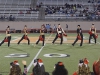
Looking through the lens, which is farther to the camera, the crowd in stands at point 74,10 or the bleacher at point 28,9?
the crowd in stands at point 74,10

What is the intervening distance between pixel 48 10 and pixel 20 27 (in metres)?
7.25

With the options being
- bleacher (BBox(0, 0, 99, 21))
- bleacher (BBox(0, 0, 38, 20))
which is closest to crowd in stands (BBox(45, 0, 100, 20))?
bleacher (BBox(0, 0, 99, 21))

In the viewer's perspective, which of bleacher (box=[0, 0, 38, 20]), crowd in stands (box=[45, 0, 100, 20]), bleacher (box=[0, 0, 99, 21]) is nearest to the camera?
bleacher (box=[0, 0, 99, 21])

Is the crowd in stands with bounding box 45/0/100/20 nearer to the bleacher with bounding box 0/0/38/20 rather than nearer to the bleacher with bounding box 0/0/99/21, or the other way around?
the bleacher with bounding box 0/0/99/21

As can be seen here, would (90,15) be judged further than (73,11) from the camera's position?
No

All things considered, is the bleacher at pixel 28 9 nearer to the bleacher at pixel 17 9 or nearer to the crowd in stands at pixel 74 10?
the bleacher at pixel 17 9

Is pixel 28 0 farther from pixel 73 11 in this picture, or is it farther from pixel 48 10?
pixel 73 11

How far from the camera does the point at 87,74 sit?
662 cm

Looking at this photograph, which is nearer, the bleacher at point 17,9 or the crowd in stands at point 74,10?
the crowd in stands at point 74,10

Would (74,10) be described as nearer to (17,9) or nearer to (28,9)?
(28,9)

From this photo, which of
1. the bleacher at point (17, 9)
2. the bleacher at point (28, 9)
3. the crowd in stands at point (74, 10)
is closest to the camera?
the bleacher at point (28, 9)

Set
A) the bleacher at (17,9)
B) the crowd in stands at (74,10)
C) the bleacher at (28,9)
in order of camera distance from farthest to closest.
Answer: the bleacher at (17,9) < the crowd in stands at (74,10) < the bleacher at (28,9)

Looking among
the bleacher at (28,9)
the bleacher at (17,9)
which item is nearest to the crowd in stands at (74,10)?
the bleacher at (28,9)

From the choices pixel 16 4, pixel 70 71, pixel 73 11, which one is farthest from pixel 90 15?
pixel 70 71
